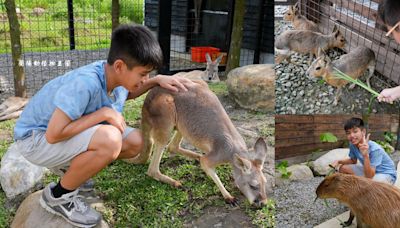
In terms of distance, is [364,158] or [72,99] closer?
[364,158]

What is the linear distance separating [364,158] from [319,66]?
0.48 meters

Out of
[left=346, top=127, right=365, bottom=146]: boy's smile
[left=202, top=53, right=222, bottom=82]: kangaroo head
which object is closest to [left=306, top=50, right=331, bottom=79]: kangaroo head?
[left=346, top=127, right=365, bottom=146]: boy's smile

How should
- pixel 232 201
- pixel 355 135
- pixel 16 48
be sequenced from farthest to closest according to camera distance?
pixel 16 48 → pixel 232 201 → pixel 355 135

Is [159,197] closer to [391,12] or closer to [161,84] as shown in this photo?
[161,84]

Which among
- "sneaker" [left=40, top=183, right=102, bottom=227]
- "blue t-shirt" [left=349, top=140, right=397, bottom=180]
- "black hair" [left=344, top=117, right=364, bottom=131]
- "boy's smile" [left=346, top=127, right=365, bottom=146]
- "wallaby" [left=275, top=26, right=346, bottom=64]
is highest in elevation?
"wallaby" [left=275, top=26, right=346, bottom=64]

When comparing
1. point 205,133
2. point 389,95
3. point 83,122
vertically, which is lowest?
point 205,133

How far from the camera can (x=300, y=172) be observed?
1859 mm

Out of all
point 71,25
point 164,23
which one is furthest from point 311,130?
point 71,25

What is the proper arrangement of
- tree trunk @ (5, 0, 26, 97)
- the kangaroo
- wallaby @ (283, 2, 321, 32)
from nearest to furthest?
1. the kangaroo
2. wallaby @ (283, 2, 321, 32)
3. tree trunk @ (5, 0, 26, 97)

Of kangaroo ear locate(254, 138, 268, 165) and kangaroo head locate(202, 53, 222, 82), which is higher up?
kangaroo ear locate(254, 138, 268, 165)

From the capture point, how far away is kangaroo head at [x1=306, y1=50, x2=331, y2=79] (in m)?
2.04

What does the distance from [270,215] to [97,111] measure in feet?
4.17

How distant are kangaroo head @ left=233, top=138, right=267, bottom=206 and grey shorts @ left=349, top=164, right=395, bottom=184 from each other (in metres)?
1.10

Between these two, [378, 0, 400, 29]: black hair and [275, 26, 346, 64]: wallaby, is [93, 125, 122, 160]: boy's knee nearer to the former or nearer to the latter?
[275, 26, 346, 64]: wallaby
